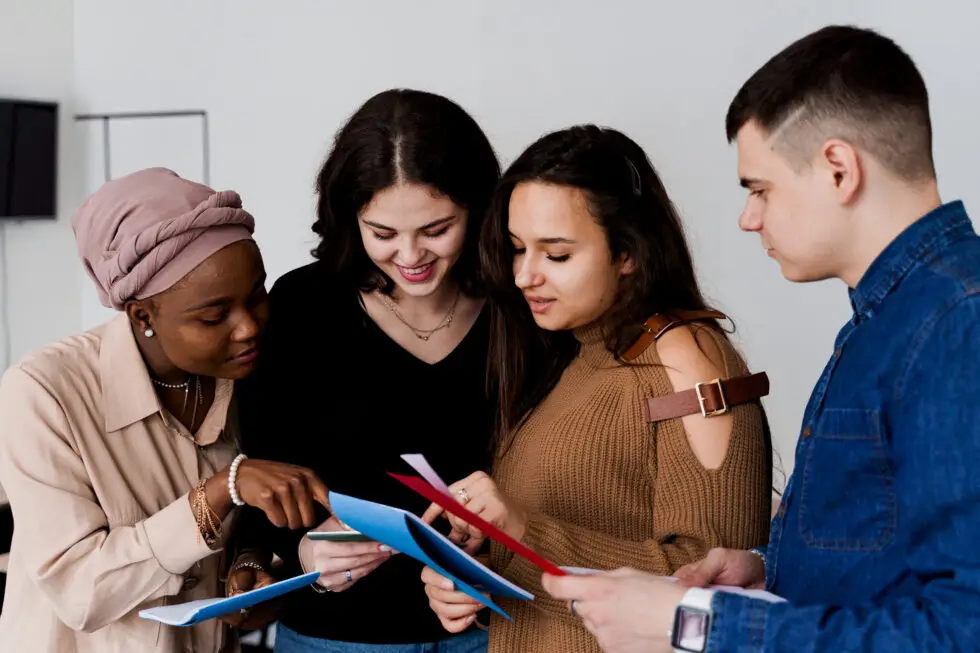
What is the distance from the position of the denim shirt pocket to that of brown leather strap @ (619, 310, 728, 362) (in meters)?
0.44

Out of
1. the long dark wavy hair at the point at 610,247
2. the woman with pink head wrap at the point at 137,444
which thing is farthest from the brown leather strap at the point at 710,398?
the woman with pink head wrap at the point at 137,444

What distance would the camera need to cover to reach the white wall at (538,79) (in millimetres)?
3303

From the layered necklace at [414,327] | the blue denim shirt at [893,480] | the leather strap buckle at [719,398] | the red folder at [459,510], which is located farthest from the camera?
the layered necklace at [414,327]

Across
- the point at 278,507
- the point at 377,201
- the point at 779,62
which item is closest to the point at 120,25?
the point at 377,201

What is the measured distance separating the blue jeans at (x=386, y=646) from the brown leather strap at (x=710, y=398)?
59 centimetres

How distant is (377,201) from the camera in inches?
71.8

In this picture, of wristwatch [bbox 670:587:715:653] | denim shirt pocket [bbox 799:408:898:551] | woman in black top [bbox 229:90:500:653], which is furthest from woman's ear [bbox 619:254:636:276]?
wristwatch [bbox 670:587:715:653]

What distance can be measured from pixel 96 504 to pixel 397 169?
75 centimetres

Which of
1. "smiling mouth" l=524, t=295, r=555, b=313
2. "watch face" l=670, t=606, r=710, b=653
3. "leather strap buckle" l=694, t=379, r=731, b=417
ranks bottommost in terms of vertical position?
"watch face" l=670, t=606, r=710, b=653

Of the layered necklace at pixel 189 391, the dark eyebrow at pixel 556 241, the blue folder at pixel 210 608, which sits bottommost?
the blue folder at pixel 210 608

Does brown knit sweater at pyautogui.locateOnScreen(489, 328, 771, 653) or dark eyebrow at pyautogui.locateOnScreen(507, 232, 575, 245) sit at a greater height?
dark eyebrow at pyautogui.locateOnScreen(507, 232, 575, 245)

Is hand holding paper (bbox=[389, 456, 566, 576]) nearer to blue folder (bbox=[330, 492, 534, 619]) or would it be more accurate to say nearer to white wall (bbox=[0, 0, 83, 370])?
blue folder (bbox=[330, 492, 534, 619])

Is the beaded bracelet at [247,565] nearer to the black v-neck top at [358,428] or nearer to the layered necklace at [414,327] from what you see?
the black v-neck top at [358,428]

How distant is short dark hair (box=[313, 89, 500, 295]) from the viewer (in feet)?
5.97
